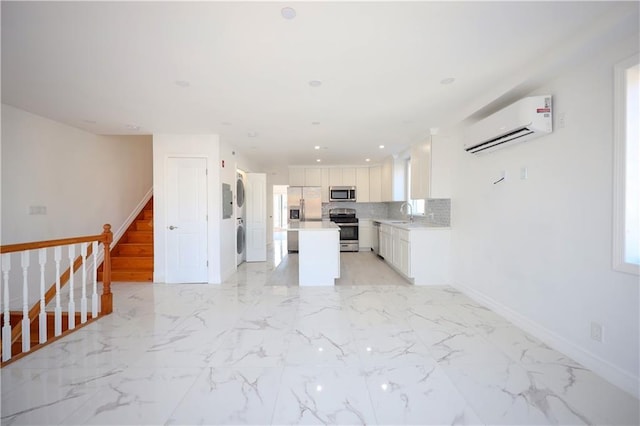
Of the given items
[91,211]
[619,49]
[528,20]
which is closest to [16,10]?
[528,20]

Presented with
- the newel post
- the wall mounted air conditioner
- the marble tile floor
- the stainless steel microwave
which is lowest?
the marble tile floor

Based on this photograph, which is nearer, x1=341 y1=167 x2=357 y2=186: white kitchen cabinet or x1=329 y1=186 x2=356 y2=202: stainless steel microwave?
x1=329 y1=186 x2=356 y2=202: stainless steel microwave

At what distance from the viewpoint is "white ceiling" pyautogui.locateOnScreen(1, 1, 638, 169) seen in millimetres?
1644

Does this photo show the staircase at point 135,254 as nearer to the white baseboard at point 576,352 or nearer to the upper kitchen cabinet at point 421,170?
the upper kitchen cabinet at point 421,170

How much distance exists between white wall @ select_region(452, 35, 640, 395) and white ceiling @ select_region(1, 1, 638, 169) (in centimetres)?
39

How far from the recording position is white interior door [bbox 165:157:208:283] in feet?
14.4

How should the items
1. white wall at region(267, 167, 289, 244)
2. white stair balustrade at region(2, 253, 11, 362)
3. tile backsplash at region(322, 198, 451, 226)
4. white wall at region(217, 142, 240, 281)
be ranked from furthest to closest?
white wall at region(267, 167, 289, 244)
tile backsplash at region(322, 198, 451, 226)
white wall at region(217, 142, 240, 281)
white stair balustrade at region(2, 253, 11, 362)

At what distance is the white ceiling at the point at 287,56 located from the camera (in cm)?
164

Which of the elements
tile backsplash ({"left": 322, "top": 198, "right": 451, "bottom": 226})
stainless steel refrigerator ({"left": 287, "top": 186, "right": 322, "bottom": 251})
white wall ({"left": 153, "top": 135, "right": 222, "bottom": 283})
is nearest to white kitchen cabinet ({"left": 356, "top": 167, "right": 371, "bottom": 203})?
tile backsplash ({"left": 322, "top": 198, "right": 451, "bottom": 226})

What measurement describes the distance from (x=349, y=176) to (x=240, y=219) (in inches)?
127

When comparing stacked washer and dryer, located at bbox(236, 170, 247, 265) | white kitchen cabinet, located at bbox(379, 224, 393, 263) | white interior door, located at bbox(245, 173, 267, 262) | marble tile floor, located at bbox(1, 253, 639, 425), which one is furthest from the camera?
white interior door, located at bbox(245, 173, 267, 262)

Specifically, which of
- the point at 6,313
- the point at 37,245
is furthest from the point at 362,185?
the point at 6,313

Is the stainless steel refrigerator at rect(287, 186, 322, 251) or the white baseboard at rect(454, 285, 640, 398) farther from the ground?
the stainless steel refrigerator at rect(287, 186, 322, 251)

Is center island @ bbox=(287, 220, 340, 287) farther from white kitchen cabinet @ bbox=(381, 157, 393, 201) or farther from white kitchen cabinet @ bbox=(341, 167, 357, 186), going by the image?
white kitchen cabinet @ bbox=(341, 167, 357, 186)
